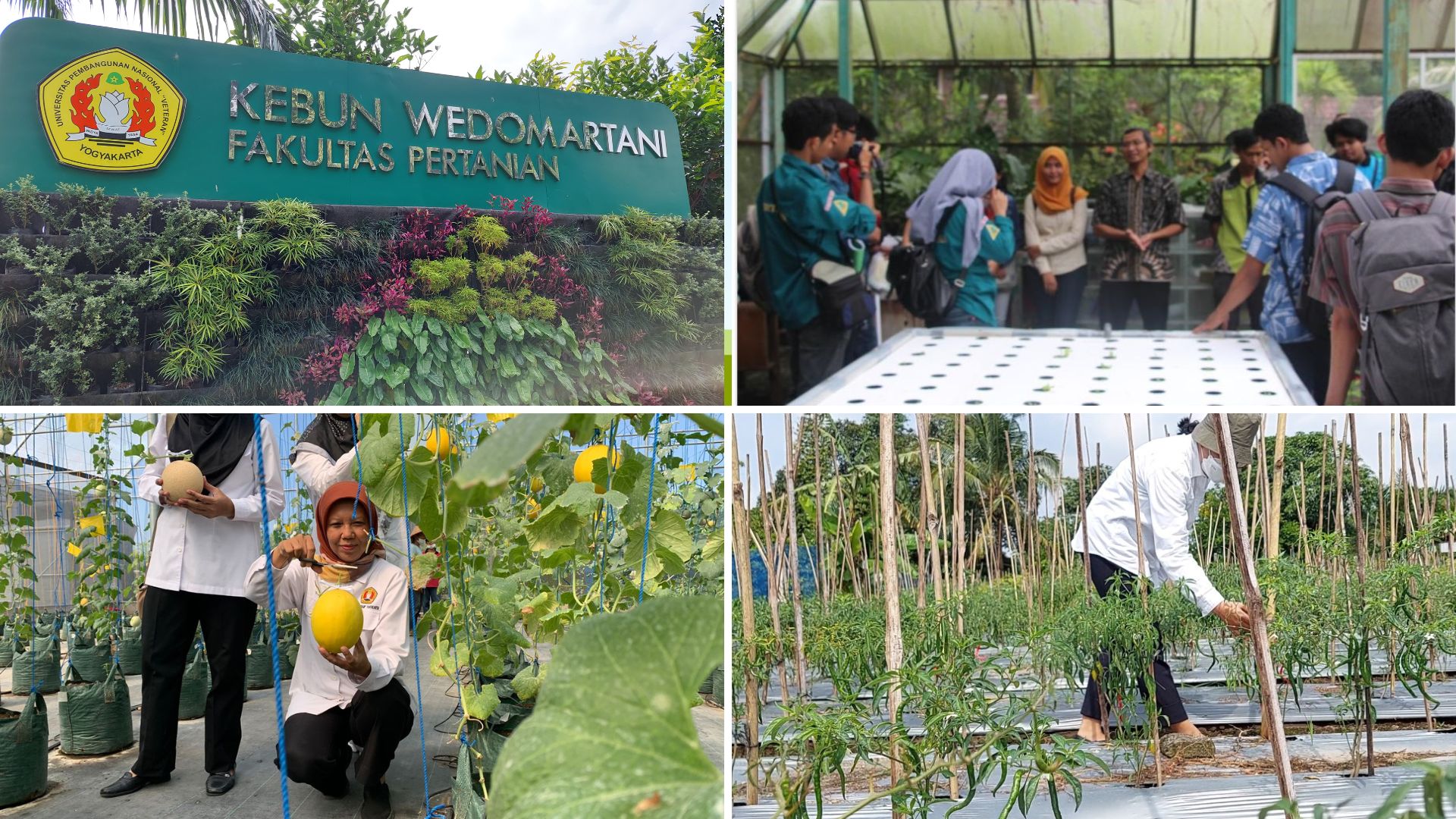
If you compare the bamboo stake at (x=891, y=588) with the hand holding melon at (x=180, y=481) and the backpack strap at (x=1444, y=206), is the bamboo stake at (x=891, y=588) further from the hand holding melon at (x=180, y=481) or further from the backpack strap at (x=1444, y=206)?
the backpack strap at (x=1444, y=206)

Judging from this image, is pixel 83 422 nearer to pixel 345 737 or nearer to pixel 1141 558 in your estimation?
pixel 345 737

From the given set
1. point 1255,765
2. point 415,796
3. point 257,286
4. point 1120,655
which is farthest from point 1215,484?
point 257,286

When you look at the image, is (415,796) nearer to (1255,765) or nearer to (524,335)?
(1255,765)

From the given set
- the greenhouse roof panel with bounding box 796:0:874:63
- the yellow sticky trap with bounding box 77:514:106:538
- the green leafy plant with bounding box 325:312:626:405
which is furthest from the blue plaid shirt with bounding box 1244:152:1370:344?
the yellow sticky trap with bounding box 77:514:106:538

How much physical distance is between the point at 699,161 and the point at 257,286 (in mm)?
2044

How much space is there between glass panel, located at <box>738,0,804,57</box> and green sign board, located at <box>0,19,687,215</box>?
1.05m

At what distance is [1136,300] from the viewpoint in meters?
4.36

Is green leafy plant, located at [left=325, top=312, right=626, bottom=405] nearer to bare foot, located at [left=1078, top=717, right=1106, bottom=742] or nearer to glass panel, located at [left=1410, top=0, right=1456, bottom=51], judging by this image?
bare foot, located at [left=1078, top=717, right=1106, bottom=742]

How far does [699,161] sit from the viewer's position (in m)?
5.20

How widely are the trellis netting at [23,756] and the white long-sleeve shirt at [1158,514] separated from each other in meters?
2.22

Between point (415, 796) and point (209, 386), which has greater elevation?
point (209, 386)

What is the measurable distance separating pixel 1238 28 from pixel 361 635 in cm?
430

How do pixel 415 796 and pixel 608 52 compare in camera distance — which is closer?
pixel 415 796

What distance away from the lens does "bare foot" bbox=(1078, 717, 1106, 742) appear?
1.86 metres
